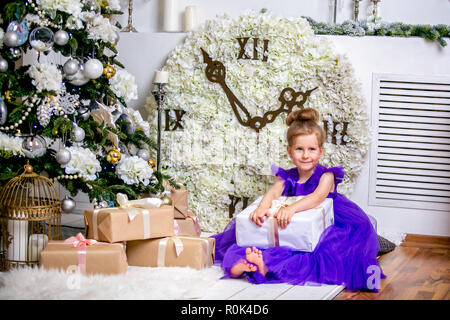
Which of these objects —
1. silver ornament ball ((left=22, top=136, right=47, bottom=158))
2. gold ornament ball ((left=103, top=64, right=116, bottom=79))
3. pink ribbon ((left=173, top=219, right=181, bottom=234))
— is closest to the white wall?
gold ornament ball ((left=103, top=64, right=116, bottom=79))

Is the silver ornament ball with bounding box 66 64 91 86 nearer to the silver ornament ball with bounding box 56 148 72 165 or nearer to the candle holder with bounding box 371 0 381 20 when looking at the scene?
the silver ornament ball with bounding box 56 148 72 165

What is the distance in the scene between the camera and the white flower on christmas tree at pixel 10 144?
3.04 meters

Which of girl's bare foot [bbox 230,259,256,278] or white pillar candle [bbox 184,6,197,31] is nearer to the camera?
girl's bare foot [bbox 230,259,256,278]

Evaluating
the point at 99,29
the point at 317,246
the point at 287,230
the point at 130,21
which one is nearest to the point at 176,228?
the point at 287,230

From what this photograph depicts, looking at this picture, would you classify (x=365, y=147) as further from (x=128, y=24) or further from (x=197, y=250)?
(x=128, y=24)

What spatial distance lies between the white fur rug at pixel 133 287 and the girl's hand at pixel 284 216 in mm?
310

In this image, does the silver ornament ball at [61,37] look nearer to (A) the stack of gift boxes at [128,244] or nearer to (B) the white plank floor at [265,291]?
(A) the stack of gift boxes at [128,244]

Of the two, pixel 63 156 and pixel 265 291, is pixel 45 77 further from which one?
pixel 265 291

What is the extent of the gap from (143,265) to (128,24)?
90.5 inches

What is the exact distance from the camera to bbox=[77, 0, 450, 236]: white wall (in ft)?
12.8

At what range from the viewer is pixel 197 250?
2.96 m

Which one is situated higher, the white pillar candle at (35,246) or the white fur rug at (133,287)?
the white pillar candle at (35,246)

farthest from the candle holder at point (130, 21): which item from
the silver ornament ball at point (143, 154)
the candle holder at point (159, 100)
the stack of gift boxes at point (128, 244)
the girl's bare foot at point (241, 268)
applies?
the girl's bare foot at point (241, 268)
